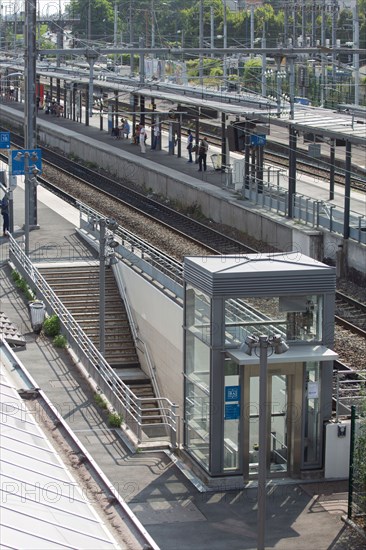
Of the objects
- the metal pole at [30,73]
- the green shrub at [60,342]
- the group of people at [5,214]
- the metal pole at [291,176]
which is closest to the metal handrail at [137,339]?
the green shrub at [60,342]

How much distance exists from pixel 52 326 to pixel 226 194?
15.2 meters

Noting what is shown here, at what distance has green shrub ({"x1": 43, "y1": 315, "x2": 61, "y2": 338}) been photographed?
2212 cm

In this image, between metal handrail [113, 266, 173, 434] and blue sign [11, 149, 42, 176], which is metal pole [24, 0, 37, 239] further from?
metal handrail [113, 266, 173, 434]

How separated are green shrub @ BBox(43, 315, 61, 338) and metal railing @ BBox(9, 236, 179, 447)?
125 mm

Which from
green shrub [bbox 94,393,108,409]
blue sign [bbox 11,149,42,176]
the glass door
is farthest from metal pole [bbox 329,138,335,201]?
the glass door

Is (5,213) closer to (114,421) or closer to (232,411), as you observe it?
(114,421)

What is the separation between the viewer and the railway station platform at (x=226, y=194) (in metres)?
29.9

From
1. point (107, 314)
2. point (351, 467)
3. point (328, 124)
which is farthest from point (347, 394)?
point (328, 124)

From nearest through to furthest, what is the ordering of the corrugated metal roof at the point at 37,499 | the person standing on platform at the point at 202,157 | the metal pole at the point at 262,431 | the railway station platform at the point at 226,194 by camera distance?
the corrugated metal roof at the point at 37,499 < the metal pole at the point at 262,431 < the railway station platform at the point at 226,194 < the person standing on platform at the point at 202,157

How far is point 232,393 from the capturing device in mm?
14781

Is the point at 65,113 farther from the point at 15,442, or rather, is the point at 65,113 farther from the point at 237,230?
the point at 15,442

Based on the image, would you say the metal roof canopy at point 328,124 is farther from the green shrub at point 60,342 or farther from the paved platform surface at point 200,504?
the paved platform surface at point 200,504

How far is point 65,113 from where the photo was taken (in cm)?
6512

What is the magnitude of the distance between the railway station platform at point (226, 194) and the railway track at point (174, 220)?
27.9 inches
